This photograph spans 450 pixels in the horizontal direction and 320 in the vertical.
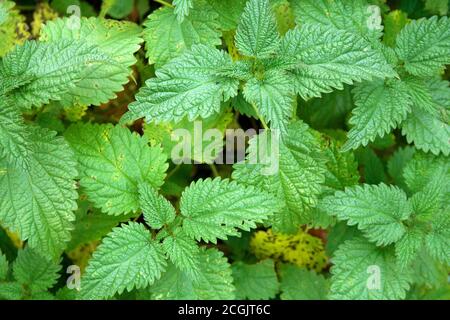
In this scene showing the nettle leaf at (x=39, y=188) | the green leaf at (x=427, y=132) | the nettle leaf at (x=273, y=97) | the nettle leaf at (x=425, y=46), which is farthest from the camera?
the green leaf at (x=427, y=132)

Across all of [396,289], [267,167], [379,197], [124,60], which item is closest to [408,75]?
[379,197]

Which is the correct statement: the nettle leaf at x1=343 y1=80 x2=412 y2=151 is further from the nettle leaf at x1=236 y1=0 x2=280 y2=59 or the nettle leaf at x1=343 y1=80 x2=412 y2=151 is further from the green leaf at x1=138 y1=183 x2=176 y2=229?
the green leaf at x1=138 y1=183 x2=176 y2=229

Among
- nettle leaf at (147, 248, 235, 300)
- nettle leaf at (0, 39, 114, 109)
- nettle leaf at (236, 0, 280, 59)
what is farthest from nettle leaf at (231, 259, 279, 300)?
nettle leaf at (0, 39, 114, 109)

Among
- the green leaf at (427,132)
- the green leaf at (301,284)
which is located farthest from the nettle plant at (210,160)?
the green leaf at (301,284)

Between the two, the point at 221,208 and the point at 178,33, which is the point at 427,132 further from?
the point at 178,33

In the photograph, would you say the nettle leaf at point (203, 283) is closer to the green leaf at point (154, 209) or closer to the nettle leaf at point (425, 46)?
the green leaf at point (154, 209)

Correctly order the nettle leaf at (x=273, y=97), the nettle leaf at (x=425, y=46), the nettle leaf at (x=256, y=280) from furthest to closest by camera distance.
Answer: the nettle leaf at (x=256, y=280) < the nettle leaf at (x=425, y=46) < the nettle leaf at (x=273, y=97)
